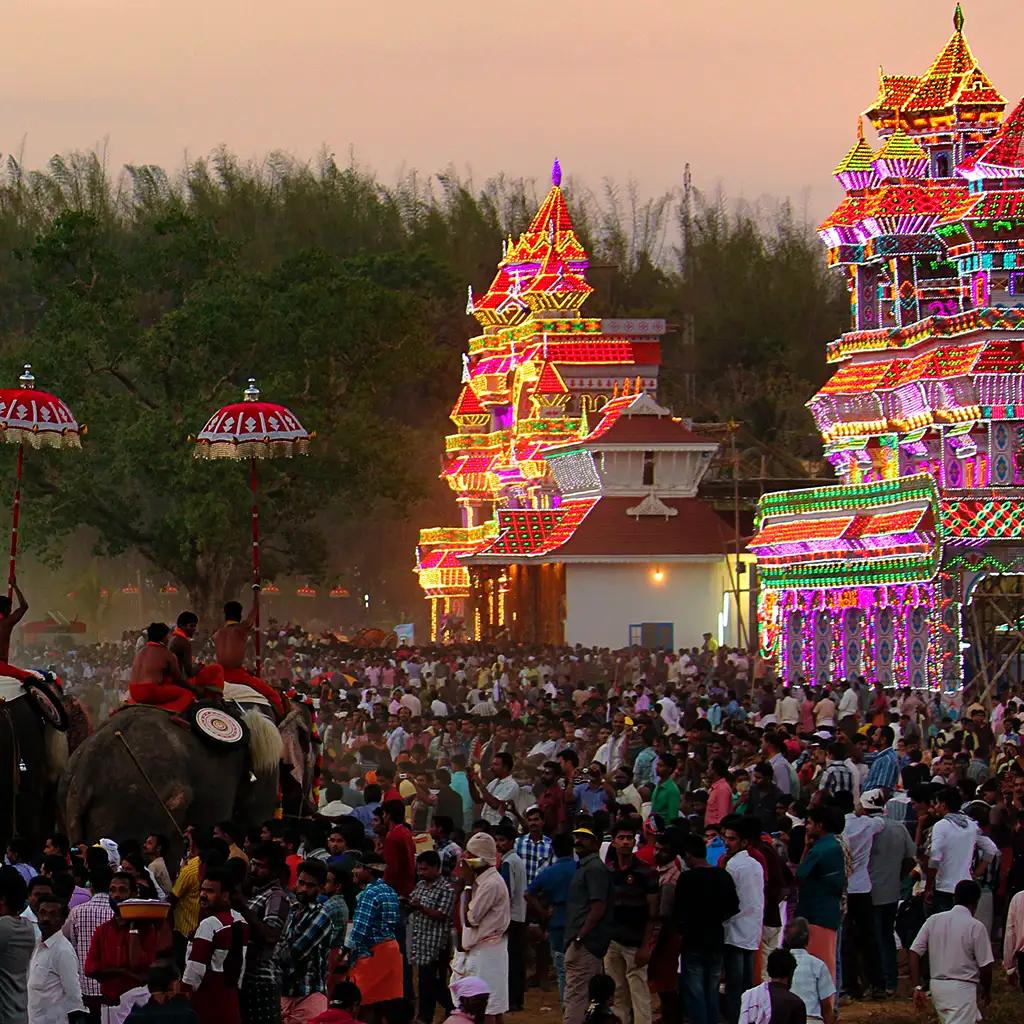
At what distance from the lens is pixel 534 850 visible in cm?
1541

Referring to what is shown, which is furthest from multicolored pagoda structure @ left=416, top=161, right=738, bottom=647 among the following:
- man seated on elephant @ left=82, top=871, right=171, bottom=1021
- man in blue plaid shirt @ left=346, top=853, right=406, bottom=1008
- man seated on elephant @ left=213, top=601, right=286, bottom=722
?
man seated on elephant @ left=82, top=871, right=171, bottom=1021

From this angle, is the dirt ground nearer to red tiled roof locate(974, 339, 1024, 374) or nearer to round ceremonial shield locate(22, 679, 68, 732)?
round ceremonial shield locate(22, 679, 68, 732)

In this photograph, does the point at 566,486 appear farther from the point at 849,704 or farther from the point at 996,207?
the point at 849,704

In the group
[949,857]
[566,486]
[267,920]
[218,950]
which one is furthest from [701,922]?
[566,486]

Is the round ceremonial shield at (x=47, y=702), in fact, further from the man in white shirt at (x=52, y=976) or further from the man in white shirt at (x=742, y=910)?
the man in white shirt at (x=52, y=976)

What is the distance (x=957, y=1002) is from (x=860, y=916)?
3.08 meters

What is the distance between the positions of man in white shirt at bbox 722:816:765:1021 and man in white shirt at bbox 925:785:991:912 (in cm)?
182

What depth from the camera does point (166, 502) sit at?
55500 millimetres

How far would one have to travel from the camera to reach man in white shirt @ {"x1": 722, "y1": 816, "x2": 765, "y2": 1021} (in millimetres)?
13711

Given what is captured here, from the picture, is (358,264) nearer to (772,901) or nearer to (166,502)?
(166,502)

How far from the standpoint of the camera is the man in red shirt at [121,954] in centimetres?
1164

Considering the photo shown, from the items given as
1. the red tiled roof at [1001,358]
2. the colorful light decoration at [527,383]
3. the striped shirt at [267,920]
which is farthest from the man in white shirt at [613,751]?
the colorful light decoration at [527,383]

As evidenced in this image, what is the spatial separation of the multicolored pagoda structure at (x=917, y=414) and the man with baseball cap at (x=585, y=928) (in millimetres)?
21663

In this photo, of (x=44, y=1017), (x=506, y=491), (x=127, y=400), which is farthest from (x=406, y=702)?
(x=506, y=491)
